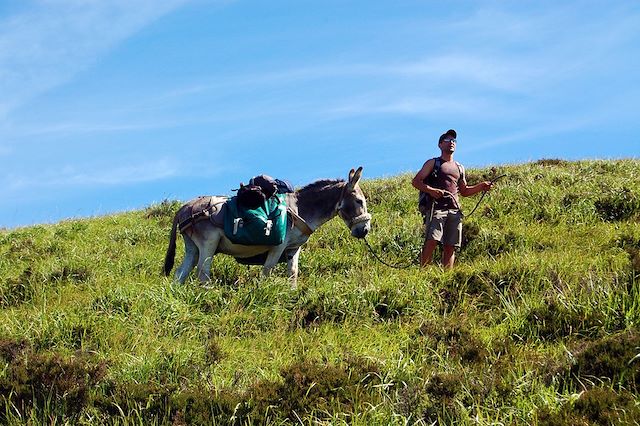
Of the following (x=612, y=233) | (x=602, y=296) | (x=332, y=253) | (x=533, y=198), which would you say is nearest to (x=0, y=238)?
(x=332, y=253)

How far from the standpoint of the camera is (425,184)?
479 inches

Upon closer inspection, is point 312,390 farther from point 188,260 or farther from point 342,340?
point 188,260

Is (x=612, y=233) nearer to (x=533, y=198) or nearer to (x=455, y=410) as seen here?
(x=533, y=198)

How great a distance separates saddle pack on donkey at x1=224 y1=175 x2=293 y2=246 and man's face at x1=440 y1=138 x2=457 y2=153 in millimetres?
2891

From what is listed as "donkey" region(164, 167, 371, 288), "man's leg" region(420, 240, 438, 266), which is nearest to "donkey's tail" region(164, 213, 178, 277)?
"donkey" region(164, 167, 371, 288)

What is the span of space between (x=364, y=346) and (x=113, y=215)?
49.1 feet

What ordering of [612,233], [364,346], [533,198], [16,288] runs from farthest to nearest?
1. [533,198]
2. [612,233]
3. [16,288]
4. [364,346]

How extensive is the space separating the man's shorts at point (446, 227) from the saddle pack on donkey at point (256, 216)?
2.50 m

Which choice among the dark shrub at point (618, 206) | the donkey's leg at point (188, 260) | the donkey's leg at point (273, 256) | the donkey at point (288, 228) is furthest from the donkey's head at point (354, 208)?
the dark shrub at point (618, 206)

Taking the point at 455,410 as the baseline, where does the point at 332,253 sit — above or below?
above

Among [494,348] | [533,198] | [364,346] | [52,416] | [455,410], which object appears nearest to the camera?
[455,410]

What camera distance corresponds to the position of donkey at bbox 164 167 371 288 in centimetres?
1116

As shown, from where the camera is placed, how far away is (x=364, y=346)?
8062 millimetres

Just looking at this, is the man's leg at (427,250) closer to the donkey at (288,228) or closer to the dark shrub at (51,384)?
the donkey at (288,228)
